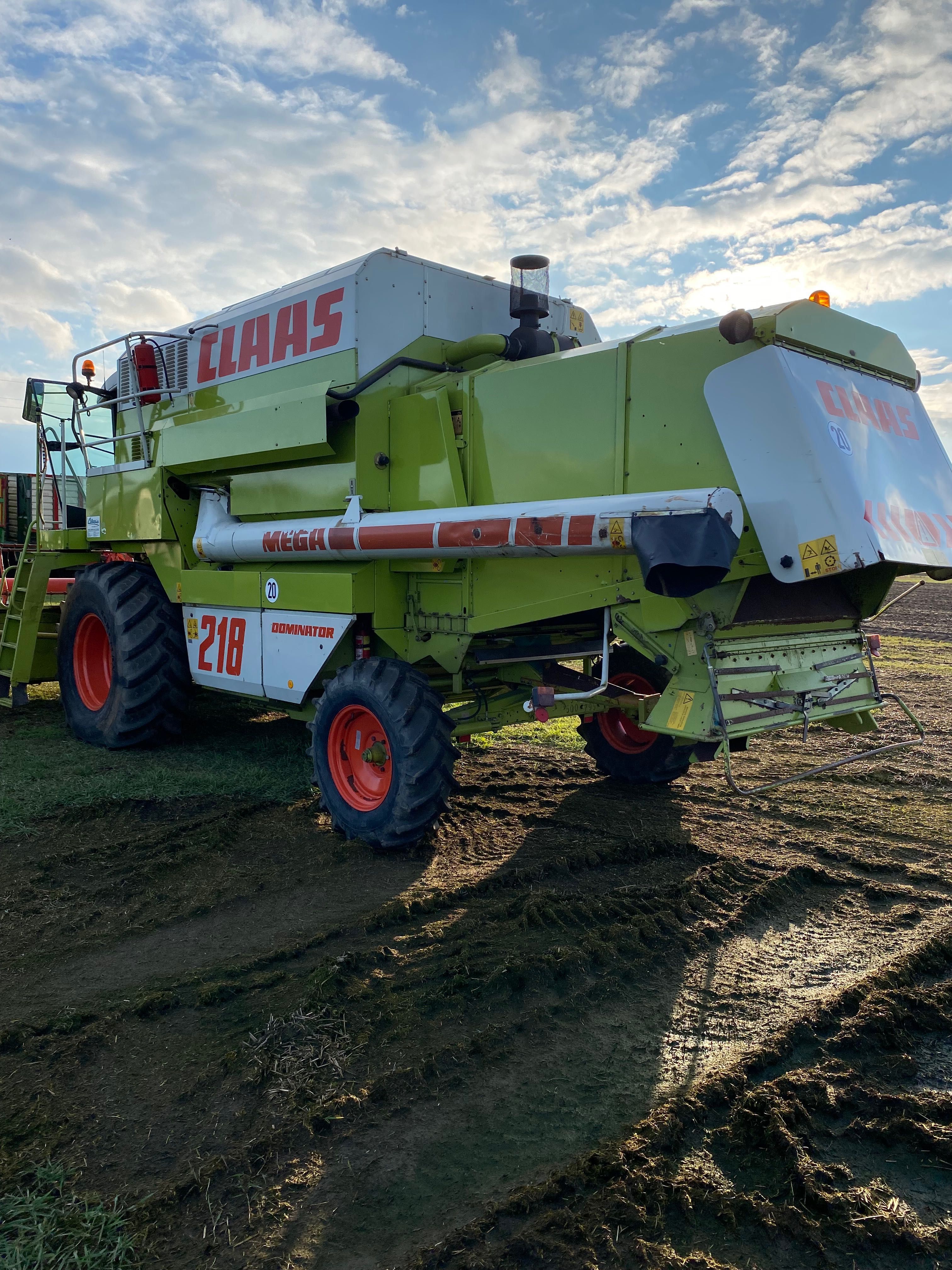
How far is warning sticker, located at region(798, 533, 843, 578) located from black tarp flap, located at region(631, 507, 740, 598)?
0.32 metres

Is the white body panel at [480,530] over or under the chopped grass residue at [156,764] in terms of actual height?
over

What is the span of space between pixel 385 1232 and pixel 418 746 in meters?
2.59

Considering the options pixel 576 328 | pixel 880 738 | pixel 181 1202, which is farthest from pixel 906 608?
pixel 181 1202

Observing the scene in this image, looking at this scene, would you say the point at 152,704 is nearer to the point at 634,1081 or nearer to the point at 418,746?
the point at 418,746

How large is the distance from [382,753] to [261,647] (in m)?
1.39

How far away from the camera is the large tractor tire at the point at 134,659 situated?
6574 mm

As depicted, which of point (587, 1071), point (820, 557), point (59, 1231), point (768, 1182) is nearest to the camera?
point (59, 1231)

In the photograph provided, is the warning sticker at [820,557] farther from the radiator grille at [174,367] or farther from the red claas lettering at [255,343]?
the radiator grille at [174,367]

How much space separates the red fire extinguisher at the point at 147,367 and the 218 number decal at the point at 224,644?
186 cm

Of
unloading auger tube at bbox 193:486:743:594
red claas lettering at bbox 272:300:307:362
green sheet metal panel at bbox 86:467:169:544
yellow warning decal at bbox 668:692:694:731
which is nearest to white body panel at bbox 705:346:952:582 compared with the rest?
unloading auger tube at bbox 193:486:743:594

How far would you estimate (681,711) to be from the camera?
4.09 m

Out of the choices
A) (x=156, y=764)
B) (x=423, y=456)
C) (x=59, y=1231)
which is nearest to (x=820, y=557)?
(x=423, y=456)

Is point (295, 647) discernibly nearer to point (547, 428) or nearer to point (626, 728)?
point (547, 428)

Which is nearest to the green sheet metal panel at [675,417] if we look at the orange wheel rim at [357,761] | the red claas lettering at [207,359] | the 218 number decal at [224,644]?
the orange wheel rim at [357,761]
